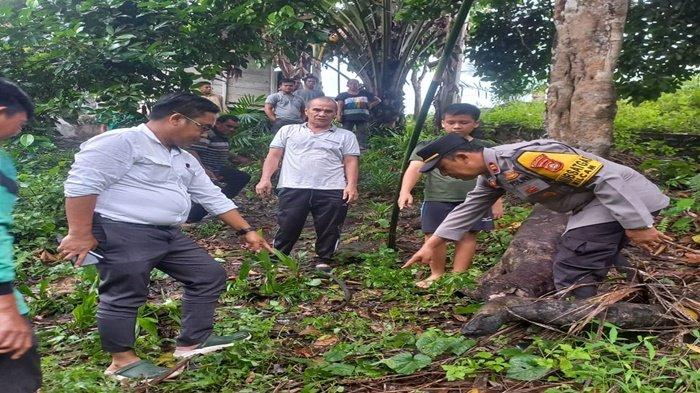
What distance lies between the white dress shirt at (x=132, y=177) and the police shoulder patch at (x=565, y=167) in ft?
6.60

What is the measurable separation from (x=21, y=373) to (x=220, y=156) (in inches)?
197

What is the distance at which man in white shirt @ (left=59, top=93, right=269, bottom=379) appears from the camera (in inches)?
119

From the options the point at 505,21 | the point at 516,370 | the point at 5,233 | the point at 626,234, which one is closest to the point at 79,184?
the point at 5,233

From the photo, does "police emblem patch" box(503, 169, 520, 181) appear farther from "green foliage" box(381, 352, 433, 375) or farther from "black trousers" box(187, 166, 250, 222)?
"black trousers" box(187, 166, 250, 222)

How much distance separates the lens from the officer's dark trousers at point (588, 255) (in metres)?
3.27

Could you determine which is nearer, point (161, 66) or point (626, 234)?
point (626, 234)

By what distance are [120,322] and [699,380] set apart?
9.13 feet

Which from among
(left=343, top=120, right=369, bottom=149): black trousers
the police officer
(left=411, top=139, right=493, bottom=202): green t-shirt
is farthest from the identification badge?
(left=343, top=120, right=369, bottom=149): black trousers

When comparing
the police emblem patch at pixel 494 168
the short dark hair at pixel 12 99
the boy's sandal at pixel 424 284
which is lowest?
the boy's sandal at pixel 424 284

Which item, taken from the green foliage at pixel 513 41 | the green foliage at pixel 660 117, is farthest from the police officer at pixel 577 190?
the green foliage at pixel 513 41

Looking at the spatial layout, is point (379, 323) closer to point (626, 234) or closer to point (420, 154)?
point (420, 154)

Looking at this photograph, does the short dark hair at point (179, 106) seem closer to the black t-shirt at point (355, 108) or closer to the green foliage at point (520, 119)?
the black t-shirt at point (355, 108)

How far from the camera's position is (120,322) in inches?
124

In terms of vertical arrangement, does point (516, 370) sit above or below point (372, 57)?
below
